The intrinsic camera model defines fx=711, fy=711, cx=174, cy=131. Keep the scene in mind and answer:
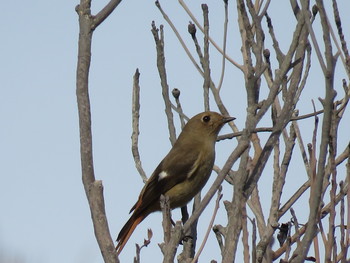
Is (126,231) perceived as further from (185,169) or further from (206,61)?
(206,61)

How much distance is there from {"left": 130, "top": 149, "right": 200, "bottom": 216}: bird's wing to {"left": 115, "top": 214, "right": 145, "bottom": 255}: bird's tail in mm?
295

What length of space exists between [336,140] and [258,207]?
0.72m

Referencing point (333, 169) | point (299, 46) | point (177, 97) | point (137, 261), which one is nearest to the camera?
point (137, 261)

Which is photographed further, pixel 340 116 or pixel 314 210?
pixel 340 116

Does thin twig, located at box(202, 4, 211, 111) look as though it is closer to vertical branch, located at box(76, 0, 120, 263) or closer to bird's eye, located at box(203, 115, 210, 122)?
vertical branch, located at box(76, 0, 120, 263)

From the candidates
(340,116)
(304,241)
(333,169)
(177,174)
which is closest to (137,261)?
(304,241)

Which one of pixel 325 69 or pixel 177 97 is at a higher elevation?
pixel 177 97

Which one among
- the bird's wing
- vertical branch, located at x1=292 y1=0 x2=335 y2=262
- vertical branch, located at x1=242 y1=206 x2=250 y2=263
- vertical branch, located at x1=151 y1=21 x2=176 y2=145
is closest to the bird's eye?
the bird's wing

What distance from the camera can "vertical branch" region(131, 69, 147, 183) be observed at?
13.2 feet

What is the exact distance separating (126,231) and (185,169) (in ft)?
3.53

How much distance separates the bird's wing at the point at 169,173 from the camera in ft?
19.5

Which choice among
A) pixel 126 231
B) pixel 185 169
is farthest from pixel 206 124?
pixel 126 231

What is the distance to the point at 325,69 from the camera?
249 centimetres

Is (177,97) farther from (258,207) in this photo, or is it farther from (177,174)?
(177,174)
